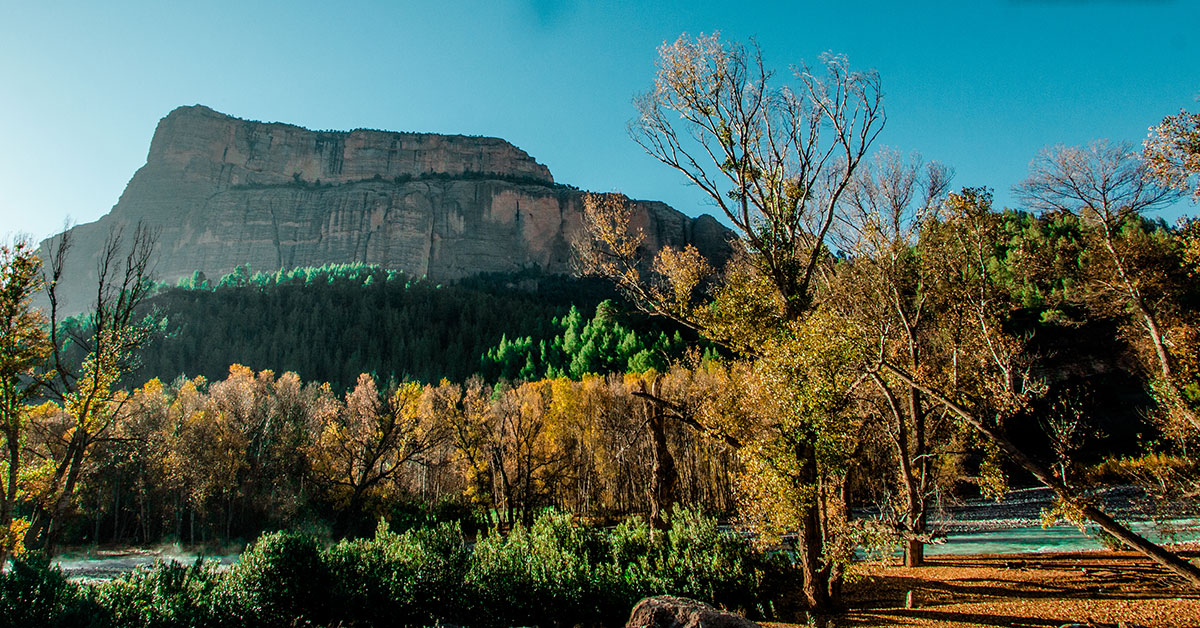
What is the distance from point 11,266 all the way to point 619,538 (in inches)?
512

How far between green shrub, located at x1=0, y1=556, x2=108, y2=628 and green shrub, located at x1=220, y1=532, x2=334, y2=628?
1516mm

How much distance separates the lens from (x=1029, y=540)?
18.1 meters

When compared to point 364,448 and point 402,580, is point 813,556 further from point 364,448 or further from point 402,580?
point 364,448

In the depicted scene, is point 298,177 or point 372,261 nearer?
point 372,261

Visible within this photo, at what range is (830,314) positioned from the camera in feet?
29.0

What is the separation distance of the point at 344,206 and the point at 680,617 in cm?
14922

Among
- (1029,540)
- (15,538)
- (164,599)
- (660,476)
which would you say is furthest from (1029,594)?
(15,538)

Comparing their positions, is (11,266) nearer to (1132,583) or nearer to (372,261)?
(1132,583)

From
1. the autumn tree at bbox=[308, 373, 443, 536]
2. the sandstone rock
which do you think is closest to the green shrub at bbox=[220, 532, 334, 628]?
the sandstone rock

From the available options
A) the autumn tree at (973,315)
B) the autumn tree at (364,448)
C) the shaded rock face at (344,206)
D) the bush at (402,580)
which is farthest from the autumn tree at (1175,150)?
the shaded rock face at (344,206)

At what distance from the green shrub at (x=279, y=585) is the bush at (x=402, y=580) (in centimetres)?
31

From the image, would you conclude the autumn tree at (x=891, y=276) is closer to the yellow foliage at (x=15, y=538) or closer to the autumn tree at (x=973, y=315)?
the autumn tree at (x=973, y=315)

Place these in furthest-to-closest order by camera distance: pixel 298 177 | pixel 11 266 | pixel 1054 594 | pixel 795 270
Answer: pixel 298 177 < pixel 11 266 < pixel 795 270 < pixel 1054 594

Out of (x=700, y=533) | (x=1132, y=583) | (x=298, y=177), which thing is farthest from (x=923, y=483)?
(x=298, y=177)
